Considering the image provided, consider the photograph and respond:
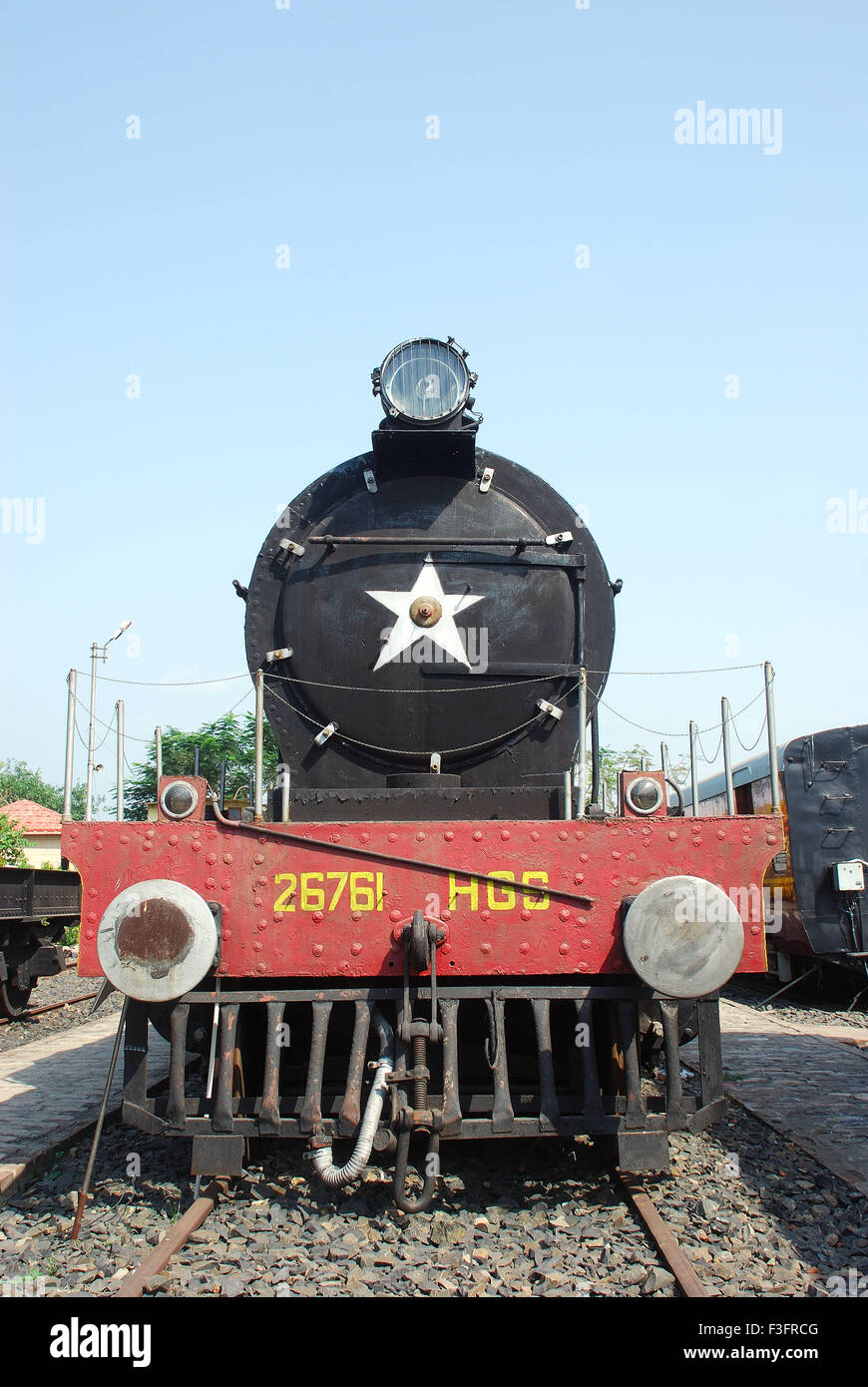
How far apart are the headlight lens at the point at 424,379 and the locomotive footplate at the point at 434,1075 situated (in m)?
2.84

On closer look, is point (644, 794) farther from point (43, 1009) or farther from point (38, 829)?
point (38, 829)

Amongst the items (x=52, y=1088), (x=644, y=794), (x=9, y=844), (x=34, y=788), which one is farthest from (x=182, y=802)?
(x=34, y=788)

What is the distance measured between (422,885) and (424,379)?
8.66 feet

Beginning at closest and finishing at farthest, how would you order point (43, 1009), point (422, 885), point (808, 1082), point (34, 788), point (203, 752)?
point (422, 885), point (808, 1082), point (43, 1009), point (203, 752), point (34, 788)

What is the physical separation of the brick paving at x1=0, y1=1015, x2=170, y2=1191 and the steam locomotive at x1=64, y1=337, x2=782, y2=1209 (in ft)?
4.37

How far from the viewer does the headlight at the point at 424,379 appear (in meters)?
5.27

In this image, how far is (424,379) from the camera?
535 cm

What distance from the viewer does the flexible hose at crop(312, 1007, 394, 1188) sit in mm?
Answer: 3705

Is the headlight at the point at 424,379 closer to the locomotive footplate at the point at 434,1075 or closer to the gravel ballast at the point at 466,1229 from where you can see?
the locomotive footplate at the point at 434,1075

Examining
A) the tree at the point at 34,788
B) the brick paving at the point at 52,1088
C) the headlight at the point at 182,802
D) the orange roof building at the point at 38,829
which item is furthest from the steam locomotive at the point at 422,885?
the tree at the point at 34,788

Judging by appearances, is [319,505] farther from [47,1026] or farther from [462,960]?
[47,1026]

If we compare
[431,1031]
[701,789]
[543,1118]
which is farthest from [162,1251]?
[701,789]
